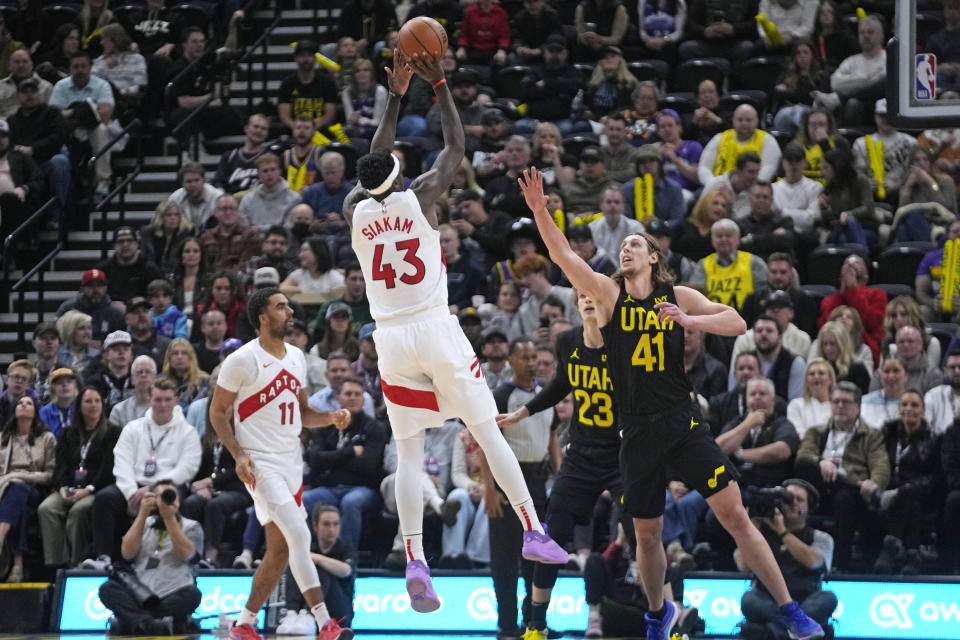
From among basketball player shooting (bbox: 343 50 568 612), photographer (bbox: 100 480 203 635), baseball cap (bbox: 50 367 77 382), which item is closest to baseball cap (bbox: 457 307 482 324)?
photographer (bbox: 100 480 203 635)

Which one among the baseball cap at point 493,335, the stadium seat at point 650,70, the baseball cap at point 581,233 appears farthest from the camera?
the stadium seat at point 650,70

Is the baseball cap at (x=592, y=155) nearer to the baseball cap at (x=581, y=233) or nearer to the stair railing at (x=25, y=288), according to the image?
the baseball cap at (x=581, y=233)

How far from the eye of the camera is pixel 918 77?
33.0ft

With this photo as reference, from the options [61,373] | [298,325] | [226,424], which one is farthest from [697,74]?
[226,424]

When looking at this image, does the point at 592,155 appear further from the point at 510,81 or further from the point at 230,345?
the point at 230,345

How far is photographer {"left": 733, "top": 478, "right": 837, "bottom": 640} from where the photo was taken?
10.9 m

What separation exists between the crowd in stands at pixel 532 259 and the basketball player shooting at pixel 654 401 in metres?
2.64

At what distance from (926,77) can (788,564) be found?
3.73m

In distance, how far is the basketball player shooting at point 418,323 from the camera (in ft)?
28.2

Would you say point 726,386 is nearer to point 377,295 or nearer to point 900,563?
point 900,563

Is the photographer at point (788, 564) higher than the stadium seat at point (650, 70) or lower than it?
lower

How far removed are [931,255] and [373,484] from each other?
5.57 meters

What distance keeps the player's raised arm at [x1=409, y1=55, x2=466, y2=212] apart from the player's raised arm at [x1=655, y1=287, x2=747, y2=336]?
1.47 m

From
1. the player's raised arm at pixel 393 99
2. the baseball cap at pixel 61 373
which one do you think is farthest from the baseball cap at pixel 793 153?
the baseball cap at pixel 61 373
